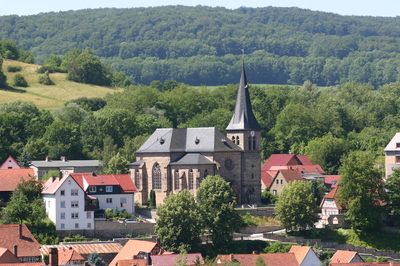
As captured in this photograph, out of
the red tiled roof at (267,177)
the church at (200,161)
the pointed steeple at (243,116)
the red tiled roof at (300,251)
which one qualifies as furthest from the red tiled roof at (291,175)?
the red tiled roof at (300,251)

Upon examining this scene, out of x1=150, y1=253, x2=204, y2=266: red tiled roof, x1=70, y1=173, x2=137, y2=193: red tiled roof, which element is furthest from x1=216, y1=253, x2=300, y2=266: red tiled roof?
x1=70, y1=173, x2=137, y2=193: red tiled roof

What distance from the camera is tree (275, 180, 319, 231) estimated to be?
86.6m

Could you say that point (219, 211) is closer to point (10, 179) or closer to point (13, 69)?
point (10, 179)

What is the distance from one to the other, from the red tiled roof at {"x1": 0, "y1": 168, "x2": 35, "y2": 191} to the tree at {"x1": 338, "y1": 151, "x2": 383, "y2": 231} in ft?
87.6

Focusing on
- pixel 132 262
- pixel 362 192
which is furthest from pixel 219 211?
pixel 132 262

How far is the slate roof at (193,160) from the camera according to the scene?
94250mm

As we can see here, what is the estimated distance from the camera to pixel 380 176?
88375mm

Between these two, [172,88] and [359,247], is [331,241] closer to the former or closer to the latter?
[359,247]

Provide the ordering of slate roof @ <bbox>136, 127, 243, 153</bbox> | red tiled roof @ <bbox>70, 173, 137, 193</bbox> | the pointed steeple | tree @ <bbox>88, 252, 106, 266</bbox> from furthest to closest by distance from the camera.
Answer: the pointed steeple, slate roof @ <bbox>136, 127, 243, 153</bbox>, red tiled roof @ <bbox>70, 173, 137, 193</bbox>, tree @ <bbox>88, 252, 106, 266</bbox>

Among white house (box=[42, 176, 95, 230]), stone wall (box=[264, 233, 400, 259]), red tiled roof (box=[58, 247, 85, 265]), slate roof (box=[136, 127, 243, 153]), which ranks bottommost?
stone wall (box=[264, 233, 400, 259])

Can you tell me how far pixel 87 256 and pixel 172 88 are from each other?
95.7 metres

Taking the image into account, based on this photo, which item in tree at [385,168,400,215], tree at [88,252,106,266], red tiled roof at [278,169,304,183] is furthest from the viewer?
red tiled roof at [278,169,304,183]

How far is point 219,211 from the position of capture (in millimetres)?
83812

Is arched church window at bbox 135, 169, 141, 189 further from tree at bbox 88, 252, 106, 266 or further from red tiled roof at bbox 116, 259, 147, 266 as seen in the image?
red tiled roof at bbox 116, 259, 147, 266
